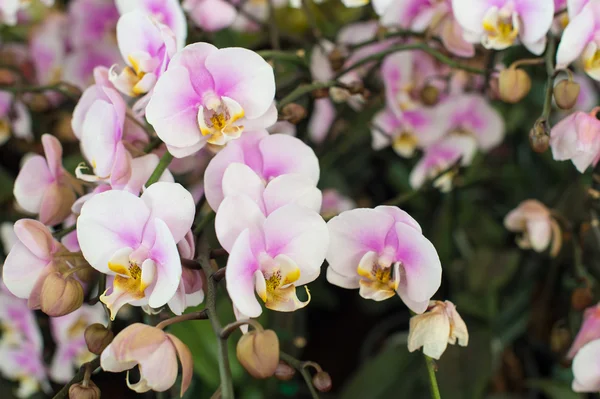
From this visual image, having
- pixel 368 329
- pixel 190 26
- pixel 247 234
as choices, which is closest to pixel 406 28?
pixel 190 26

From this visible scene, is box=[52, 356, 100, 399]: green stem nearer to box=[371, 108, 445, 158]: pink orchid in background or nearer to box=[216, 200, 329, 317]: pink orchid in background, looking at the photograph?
box=[216, 200, 329, 317]: pink orchid in background

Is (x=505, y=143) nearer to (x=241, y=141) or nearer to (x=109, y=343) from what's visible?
(x=241, y=141)

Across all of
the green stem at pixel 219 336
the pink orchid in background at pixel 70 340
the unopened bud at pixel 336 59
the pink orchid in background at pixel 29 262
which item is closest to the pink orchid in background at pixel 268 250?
the green stem at pixel 219 336

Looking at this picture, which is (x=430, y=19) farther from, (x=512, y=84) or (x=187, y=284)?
(x=187, y=284)

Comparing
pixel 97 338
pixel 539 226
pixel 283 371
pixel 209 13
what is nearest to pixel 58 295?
pixel 97 338

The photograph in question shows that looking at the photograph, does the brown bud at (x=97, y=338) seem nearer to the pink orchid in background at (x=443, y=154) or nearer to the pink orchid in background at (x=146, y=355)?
the pink orchid in background at (x=146, y=355)

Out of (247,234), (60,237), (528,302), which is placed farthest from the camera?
(528,302)
